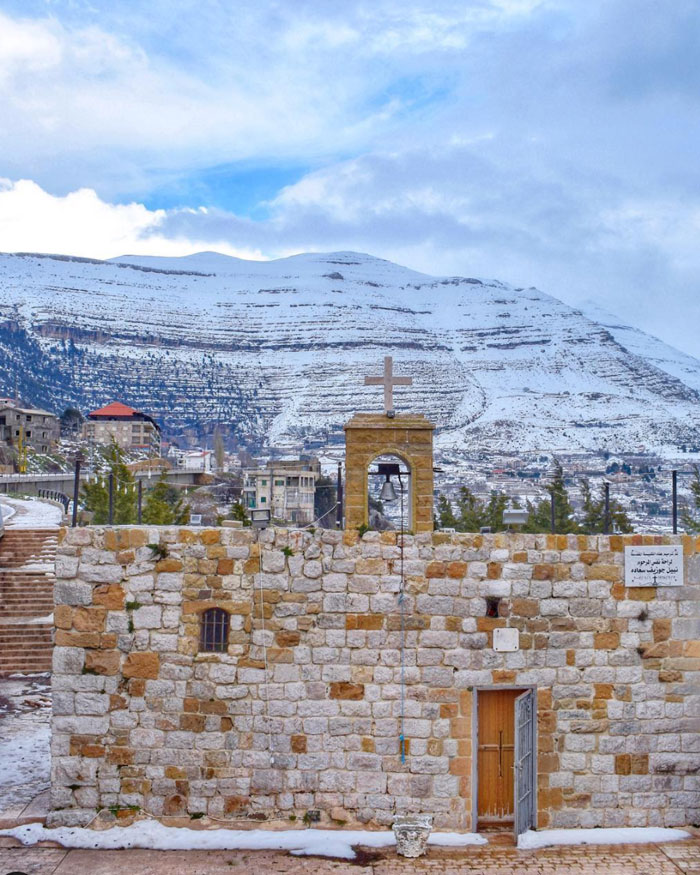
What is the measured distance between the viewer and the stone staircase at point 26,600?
16.8 meters

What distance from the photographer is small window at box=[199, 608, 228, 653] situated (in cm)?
968

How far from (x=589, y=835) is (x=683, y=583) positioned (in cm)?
315

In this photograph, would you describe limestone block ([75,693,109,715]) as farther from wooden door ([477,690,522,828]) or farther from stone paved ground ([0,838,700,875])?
Result: wooden door ([477,690,522,828])

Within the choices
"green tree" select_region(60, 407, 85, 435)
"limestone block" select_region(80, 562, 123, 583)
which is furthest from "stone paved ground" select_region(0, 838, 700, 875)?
"green tree" select_region(60, 407, 85, 435)

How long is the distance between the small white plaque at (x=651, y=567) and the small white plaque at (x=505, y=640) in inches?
59.4

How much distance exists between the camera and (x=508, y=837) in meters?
9.53

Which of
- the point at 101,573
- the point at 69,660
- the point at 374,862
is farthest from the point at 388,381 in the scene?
the point at 374,862

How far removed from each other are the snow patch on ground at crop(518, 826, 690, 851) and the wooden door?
0.45 m

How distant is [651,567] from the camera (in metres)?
9.84

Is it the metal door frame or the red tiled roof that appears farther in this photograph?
the red tiled roof

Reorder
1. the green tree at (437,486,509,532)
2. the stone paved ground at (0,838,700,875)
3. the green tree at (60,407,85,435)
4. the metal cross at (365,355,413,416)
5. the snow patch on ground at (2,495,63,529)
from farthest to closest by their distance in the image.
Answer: the green tree at (60,407,85,435) < the green tree at (437,486,509,532) < the snow patch on ground at (2,495,63,529) < the metal cross at (365,355,413,416) < the stone paved ground at (0,838,700,875)

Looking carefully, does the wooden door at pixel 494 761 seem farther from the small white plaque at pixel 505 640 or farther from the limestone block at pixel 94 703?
the limestone block at pixel 94 703

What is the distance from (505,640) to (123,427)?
12320 centimetres

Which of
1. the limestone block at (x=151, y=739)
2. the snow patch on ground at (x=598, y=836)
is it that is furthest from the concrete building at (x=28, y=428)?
the snow patch on ground at (x=598, y=836)
